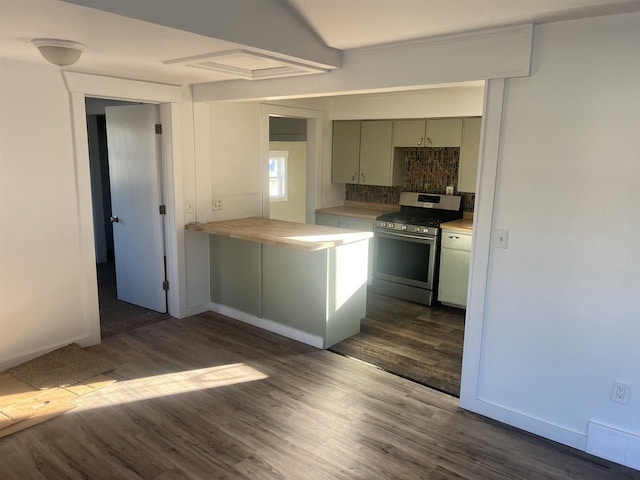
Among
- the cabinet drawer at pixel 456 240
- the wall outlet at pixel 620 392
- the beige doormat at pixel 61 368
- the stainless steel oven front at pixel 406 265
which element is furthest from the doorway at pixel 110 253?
the wall outlet at pixel 620 392

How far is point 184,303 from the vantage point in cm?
443

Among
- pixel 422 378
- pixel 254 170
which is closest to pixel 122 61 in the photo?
pixel 254 170

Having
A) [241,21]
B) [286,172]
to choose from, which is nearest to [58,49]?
[241,21]

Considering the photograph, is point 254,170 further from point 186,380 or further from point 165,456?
point 165,456

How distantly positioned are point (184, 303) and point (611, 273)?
3.47 meters

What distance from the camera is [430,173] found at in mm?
5391

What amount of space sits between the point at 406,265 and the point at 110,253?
4149 mm

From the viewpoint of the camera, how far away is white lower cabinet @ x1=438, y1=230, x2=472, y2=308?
4.61 m

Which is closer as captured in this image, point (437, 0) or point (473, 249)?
point (437, 0)

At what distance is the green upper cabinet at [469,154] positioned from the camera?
15.5ft

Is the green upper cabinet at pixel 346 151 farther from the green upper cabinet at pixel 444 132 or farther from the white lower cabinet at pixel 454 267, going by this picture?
the white lower cabinet at pixel 454 267

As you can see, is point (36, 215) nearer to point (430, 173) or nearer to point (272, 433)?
point (272, 433)

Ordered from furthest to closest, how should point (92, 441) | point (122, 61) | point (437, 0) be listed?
point (122, 61) < point (92, 441) < point (437, 0)

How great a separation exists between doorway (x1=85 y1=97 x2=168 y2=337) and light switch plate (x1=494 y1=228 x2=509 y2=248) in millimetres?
2978
